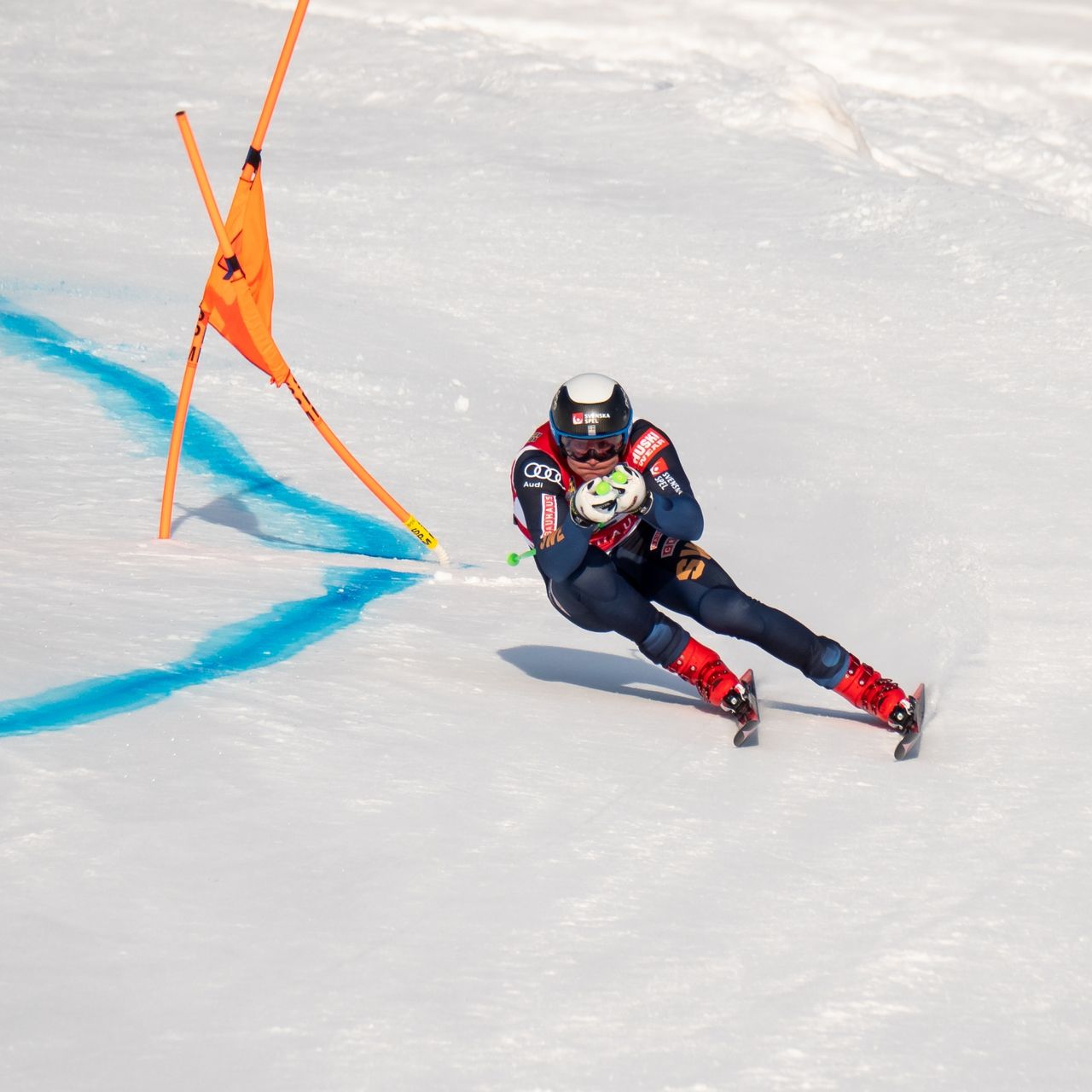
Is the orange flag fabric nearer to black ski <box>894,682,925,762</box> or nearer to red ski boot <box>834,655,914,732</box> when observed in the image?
red ski boot <box>834,655,914,732</box>

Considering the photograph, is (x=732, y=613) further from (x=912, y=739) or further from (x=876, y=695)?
(x=912, y=739)

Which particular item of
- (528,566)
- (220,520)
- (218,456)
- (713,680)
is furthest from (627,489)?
(218,456)

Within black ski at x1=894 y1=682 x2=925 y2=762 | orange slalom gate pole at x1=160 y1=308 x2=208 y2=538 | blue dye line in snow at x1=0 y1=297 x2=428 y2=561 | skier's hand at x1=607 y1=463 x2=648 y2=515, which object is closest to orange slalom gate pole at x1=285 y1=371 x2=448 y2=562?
blue dye line in snow at x1=0 y1=297 x2=428 y2=561

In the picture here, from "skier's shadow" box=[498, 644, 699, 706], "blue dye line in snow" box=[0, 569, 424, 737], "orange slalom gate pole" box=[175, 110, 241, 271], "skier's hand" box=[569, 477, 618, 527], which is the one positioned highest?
"orange slalom gate pole" box=[175, 110, 241, 271]

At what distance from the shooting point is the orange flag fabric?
253 inches

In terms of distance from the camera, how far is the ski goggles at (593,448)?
4906mm

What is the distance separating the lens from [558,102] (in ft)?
42.8

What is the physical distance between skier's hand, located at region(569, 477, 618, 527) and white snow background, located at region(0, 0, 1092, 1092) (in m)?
0.65

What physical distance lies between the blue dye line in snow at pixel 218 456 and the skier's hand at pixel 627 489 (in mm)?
2400

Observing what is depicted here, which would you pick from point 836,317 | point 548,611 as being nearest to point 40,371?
point 548,611

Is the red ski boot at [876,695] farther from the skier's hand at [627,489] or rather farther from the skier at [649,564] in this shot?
the skier's hand at [627,489]

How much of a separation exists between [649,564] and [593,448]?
47cm

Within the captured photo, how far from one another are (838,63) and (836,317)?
21.1 feet

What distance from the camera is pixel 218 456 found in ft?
26.2
